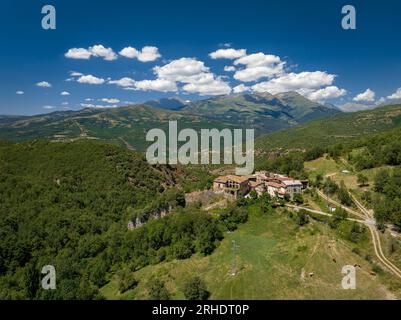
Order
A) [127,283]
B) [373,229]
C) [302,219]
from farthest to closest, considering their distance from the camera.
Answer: [302,219], [373,229], [127,283]

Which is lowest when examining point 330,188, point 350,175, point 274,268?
point 274,268

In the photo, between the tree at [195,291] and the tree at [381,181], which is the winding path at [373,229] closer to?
the tree at [381,181]

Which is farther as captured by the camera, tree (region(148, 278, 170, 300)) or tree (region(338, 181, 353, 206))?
tree (region(338, 181, 353, 206))

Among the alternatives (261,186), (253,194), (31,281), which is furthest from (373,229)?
(31,281)

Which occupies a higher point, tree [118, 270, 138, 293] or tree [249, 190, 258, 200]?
tree [249, 190, 258, 200]

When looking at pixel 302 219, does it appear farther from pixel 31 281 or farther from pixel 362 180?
pixel 31 281

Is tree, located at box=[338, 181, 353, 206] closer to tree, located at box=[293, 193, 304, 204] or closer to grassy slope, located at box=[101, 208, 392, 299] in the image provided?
tree, located at box=[293, 193, 304, 204]

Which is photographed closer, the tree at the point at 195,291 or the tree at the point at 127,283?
the tree at the point at 195,291

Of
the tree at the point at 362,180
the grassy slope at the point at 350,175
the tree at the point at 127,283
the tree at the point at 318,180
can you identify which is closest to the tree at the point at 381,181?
the grassy slope at the point at 350,175

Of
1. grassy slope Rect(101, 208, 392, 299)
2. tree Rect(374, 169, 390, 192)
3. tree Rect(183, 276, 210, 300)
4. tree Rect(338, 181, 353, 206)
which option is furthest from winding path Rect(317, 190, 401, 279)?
tree Rect(183, 276, 210, 300)
